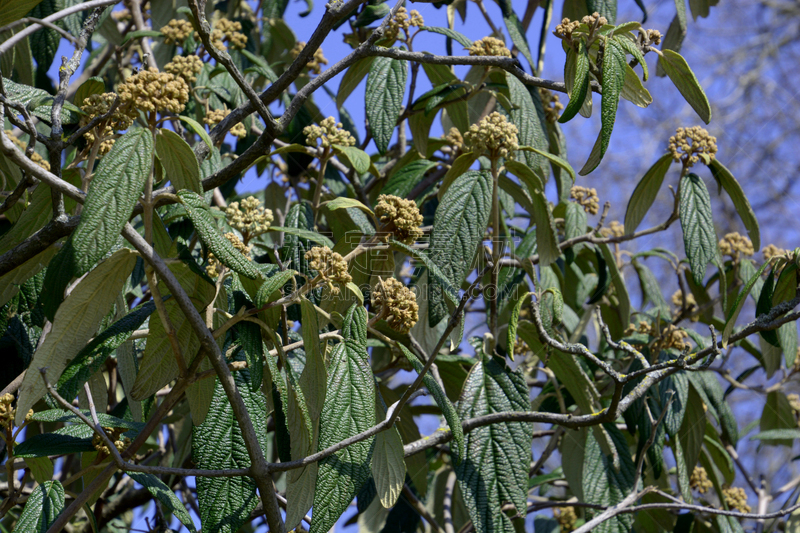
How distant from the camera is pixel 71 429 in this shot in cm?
112

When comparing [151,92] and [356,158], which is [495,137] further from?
Result: [151,92]

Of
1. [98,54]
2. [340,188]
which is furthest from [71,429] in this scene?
[98,54]

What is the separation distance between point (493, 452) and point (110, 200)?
85 cm

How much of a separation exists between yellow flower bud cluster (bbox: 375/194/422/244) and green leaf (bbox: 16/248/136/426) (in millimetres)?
402

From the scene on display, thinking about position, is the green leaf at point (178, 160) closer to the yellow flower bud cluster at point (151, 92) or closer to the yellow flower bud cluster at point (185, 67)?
the yellow flower bud cluster at point (151, 92)

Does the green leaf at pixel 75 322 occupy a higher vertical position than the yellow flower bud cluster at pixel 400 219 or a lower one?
lower

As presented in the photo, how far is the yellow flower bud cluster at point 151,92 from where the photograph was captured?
0.90m

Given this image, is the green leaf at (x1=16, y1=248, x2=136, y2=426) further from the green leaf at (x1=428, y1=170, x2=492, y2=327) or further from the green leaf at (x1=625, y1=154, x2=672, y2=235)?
the green leaf at (x1=625, y1=154, x2=672, y2=235)

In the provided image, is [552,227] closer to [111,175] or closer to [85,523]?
[111,175]

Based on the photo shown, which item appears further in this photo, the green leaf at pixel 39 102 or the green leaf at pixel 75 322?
the green leaf at pixel 39 102

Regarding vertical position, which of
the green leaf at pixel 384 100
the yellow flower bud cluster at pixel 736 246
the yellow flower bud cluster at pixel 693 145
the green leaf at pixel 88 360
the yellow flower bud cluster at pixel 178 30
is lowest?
the green leaf at pixel 88 360

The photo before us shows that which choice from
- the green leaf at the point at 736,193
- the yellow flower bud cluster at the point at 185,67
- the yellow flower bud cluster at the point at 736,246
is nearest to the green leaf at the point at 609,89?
the green leaf at the point at 736,193

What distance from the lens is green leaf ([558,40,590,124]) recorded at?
101cm

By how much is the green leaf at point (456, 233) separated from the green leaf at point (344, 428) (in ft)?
0.74
